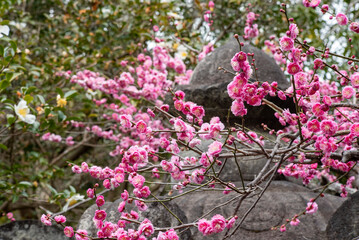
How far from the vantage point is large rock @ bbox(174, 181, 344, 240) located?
1.69m

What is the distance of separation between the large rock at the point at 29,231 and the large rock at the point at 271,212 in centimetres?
72

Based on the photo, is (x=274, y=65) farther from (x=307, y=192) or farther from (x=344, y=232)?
(x=344, y=232)

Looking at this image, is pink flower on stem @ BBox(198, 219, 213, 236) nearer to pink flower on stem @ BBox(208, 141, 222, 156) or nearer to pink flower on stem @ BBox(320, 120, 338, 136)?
pink flower on stem @ BBox(208, 141, 222, 156)

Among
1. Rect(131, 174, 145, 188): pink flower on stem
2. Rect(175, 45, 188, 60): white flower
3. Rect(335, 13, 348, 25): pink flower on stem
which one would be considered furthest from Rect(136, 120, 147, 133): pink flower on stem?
Rect(175, 45, 188, 60): white flower

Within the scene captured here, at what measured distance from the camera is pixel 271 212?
1749 millimetres

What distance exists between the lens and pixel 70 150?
14.0 ft

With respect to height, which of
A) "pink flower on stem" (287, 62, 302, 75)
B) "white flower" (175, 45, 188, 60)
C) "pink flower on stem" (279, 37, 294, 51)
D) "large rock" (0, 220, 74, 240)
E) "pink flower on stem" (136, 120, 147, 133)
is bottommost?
"large rock" (0, 220, 74, 240)

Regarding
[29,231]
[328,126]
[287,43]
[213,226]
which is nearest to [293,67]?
[287,43]

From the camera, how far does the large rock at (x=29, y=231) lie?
1.92 meters

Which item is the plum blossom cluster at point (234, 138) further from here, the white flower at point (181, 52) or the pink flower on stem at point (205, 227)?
the white flower at point (181, 52)

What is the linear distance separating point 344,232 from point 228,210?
1.78 ft

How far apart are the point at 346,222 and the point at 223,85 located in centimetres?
93

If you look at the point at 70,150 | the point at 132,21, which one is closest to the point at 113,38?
the point at 132,21

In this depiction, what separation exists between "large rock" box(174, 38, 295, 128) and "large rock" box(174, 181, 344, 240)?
0.47 m
